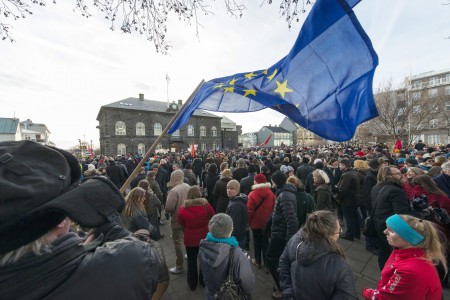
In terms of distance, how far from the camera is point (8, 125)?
136 feet

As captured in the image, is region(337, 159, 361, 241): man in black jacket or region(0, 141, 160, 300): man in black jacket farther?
region(337, 159, 361, 241): man in black jacket

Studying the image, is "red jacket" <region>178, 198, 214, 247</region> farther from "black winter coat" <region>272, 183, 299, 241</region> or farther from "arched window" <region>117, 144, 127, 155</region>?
"arched window" <region>117, 144, 127, 155</region>

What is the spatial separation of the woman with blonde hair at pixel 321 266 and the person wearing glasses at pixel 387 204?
176 centimetres

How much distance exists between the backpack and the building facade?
34.5m

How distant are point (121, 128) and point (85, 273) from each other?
39.1m

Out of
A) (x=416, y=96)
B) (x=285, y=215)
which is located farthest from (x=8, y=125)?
(x=416, y=96)

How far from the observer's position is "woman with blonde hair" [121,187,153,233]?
316 centimetres

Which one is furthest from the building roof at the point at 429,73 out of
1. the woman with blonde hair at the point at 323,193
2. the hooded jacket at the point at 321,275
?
the hooded jacket at the point at 321,275

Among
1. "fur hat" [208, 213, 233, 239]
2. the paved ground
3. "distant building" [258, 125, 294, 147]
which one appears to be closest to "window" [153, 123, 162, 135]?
the paved ground

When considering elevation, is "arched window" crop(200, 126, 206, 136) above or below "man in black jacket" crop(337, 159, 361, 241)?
above

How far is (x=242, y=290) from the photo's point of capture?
2234 mm

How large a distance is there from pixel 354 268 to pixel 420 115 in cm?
1831

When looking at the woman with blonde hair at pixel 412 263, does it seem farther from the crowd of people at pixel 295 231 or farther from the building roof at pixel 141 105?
the building roof at pixel 141 105

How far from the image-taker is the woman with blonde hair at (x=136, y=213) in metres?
3.16
